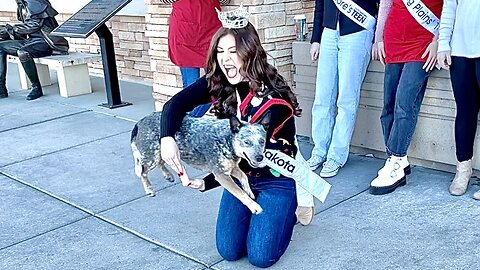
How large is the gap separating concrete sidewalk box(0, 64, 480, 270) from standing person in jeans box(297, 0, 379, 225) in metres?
0.22

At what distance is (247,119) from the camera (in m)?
2.88

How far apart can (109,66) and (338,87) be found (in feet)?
10.6

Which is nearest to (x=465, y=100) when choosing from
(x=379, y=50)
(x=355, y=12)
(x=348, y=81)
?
(x=379, y=50)

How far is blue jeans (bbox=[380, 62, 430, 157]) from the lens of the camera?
3.76m

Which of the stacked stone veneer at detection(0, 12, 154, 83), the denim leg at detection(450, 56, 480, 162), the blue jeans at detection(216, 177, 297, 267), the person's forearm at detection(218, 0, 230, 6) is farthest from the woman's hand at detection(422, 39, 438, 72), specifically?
the stacked stone veneer at detection(0, 12, 154, 83)

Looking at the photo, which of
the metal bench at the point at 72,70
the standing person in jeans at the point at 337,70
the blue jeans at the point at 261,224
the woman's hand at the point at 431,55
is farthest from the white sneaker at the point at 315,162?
the metal bench at the point at 72,70

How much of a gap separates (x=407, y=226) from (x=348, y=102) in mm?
1059

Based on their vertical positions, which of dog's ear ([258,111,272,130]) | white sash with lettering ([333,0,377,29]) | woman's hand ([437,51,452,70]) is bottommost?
dog's ear ([258,111,272,130])

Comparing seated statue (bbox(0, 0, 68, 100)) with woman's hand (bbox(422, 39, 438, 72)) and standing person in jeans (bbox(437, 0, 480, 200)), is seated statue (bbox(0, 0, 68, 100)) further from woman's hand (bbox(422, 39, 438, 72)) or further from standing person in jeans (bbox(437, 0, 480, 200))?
standing person in jeans (bbox(437, 0, 480, 200))

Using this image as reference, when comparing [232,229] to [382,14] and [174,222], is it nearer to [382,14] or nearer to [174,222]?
[174,222]

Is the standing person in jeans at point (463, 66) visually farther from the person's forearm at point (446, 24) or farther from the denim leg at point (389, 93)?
the denim leg at point (389, 93)

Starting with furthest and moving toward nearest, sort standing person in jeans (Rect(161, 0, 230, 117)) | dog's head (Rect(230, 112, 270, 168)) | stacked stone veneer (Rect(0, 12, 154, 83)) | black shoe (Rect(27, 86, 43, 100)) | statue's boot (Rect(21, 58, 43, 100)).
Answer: stacked stone veneer (Rect(0, 12, 154, 83))
black shoe (Rect(27, 86, 43, 100))
statue's boot (Rect(21, 58, 43, 100))
standing person in jeans (Rect(161, 0, 230, 117))
dog's head (Rect(230, 112, 270, 168))

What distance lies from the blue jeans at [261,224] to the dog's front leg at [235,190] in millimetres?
184

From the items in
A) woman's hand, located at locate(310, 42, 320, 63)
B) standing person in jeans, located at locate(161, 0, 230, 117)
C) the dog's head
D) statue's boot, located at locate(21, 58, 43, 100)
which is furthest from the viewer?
statue's boot, located at locate(21, 58, 43, 100)
